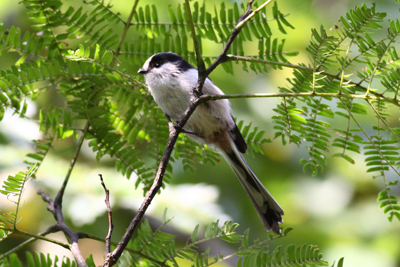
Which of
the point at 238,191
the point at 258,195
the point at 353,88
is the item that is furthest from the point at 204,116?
the point at 238,191

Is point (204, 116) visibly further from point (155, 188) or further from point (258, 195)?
point (155, 188)

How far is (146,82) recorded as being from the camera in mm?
2045

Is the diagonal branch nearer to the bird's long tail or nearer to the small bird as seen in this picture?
the small bird

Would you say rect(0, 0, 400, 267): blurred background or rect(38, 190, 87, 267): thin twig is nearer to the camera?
rect(38, 190, 87, 267): thin twig

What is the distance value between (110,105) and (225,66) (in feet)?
2.09

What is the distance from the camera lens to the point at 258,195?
7.23 ft

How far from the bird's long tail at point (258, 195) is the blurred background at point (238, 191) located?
1.84ft

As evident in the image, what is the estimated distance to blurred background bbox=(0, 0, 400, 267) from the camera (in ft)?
9.43

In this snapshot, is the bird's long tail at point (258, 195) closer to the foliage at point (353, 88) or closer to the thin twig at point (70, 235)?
the foliage at point (353, 88)

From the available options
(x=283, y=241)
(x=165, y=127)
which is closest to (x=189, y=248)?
(x=165, y=127)

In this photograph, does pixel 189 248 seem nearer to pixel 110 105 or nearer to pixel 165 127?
pixel 165 127

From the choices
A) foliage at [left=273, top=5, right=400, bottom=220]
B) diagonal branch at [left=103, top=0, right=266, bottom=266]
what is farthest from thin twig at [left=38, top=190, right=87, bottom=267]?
foliage at [left=273, top=5, right=400, bottom=220]

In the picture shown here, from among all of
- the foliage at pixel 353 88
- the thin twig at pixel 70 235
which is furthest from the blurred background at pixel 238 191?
the foliage at pixel 353 88

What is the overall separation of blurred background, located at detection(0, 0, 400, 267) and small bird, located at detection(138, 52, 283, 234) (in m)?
0.64
